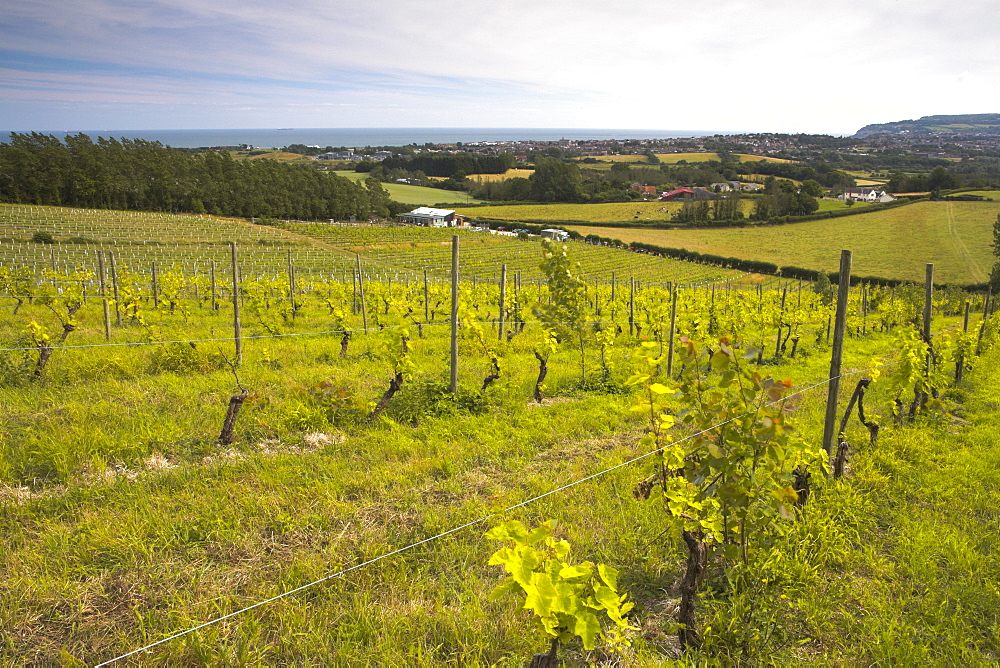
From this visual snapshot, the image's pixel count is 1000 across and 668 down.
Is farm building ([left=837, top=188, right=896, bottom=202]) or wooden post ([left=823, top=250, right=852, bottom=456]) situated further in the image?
farm building ([left=837, top=188, right=896, bottom=202])

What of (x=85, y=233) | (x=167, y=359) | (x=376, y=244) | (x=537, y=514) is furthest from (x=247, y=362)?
(x=376, y=244)

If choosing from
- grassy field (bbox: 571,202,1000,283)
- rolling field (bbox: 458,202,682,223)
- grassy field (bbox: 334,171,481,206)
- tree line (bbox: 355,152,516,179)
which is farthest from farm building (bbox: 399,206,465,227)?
tree line (bbox: 355,152,516,179)

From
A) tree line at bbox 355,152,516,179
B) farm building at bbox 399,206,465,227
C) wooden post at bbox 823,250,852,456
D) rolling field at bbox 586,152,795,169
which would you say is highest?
rolling field at bbox 586,152,795,169

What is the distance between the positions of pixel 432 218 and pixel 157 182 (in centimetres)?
3590

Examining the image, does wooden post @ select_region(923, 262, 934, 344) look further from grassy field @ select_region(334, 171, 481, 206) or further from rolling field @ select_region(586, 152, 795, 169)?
rolling field @ select_region(586, 152, 795, 169)

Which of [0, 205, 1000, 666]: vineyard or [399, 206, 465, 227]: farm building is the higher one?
[399, 206, 465, 227]: farm building

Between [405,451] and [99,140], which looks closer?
[405,451]

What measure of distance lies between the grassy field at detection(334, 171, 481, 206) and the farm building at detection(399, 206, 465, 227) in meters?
9.23

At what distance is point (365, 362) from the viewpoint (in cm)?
966

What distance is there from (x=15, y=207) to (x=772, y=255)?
75073mm

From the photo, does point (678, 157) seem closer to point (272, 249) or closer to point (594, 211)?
point (594, 211)

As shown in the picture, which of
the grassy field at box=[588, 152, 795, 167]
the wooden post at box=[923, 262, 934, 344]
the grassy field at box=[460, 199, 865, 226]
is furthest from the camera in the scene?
the grassy field at box=[588, 152, 795, 167]

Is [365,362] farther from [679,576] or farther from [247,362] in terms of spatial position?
[679,576]

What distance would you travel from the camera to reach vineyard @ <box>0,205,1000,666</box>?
3.19 metres
